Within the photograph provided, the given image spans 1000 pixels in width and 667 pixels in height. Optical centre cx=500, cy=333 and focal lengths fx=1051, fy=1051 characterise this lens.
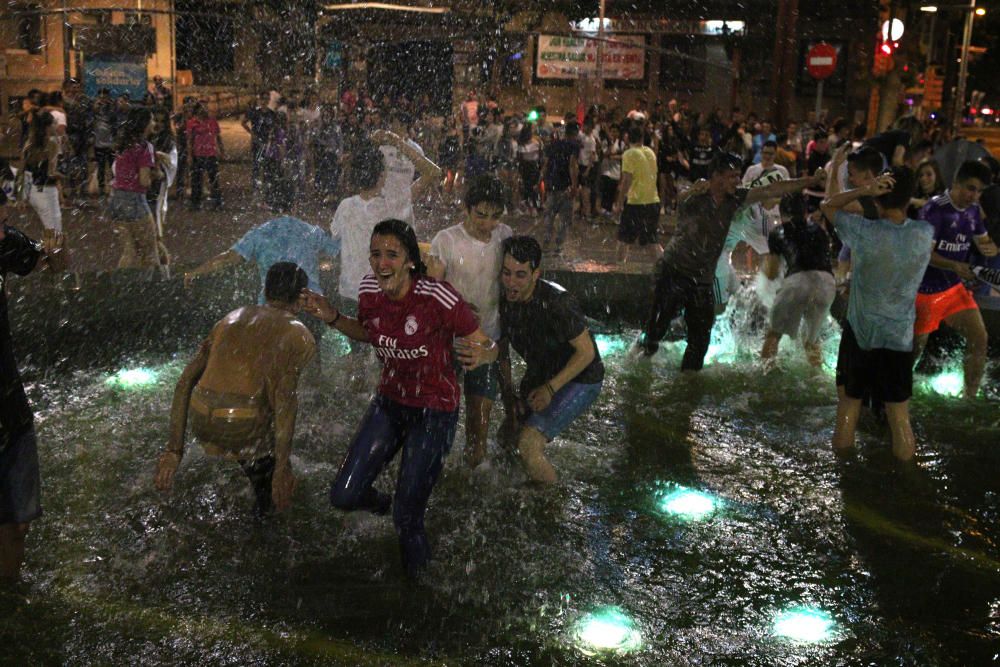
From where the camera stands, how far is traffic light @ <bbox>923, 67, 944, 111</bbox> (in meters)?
40.7

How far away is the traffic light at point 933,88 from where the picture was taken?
133 ft

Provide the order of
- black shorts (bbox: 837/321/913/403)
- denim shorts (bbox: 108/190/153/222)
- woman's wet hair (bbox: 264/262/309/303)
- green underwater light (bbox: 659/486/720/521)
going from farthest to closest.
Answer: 1. denim shorts (bbox: 108/190/153/222)
2. black shorts (bbox: 837/321/913/403)
3. green underwater light (bbox: 659/486/720/521)
4. woman's wet hair (bbox: 264/262/309/303)

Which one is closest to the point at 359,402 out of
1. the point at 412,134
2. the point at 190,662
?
the point at 190,662

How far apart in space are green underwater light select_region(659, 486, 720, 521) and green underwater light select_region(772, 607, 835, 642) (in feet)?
3.42

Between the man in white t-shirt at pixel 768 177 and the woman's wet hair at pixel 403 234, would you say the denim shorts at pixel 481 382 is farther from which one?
the man in white t-shirt at pixel 768 177

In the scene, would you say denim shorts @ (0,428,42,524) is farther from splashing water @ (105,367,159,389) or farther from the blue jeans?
splashing water @ (105,367,159,389)

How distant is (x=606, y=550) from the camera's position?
15.9ft

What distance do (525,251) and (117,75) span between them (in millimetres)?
15483

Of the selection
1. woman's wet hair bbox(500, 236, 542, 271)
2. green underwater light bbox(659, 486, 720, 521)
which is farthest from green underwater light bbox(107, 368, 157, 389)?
green underwater light bbox(659, 486, 720, 521)

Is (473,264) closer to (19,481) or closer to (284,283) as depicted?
(284,283)

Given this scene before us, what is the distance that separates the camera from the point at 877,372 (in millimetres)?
5871

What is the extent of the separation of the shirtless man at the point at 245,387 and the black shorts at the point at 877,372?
10.5 feet

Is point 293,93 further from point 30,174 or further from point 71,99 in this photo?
point 30,174

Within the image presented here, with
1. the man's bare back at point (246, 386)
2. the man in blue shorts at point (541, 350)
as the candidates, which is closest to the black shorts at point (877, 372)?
the man in blue shorts at point (541, 350)
